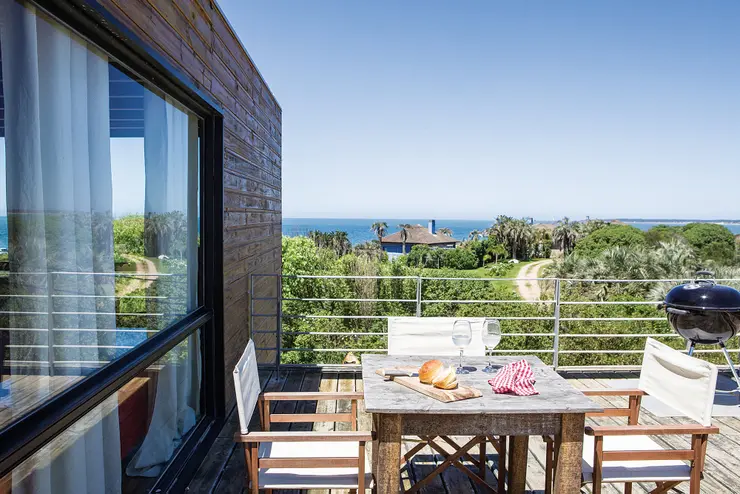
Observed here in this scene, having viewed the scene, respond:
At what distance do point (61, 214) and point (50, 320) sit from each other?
35 centimetres

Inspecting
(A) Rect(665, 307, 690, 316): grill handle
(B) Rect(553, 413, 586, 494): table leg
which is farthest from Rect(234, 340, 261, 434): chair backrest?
(A) Rect(665, 307, 690, 316): grill handle

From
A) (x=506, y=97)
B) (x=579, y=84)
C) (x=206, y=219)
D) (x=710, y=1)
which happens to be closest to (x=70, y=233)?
(x=206, y=219)

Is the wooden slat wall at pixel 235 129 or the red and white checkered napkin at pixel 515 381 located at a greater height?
the wooden slat wall at pixel 235 129

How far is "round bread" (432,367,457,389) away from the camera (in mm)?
2131

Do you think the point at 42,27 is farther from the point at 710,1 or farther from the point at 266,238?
the point at 710,1

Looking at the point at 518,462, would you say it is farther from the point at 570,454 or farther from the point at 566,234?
the point at 566,234

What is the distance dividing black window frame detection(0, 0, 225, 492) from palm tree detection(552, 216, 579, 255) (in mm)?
47012

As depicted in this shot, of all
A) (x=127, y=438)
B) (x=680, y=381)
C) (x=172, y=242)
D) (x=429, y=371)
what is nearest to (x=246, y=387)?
(x=127, y=438)

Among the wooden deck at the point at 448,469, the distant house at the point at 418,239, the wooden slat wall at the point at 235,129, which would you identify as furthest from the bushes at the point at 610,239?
the wooden deck at the point at 448,469

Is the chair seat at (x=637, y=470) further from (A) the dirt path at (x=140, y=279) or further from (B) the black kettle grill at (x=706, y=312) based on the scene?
(A) the dirt path at (x=140, y=279)

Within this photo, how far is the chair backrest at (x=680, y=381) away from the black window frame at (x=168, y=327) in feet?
8.09

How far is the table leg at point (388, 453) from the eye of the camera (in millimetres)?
1999

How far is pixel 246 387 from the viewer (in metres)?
2.18

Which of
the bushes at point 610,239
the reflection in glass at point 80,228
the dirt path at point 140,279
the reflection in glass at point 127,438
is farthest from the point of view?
the bushes at point 610,239
